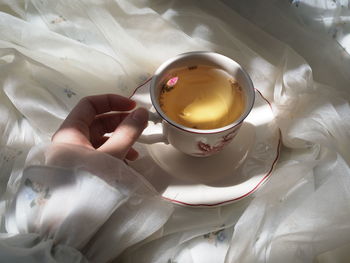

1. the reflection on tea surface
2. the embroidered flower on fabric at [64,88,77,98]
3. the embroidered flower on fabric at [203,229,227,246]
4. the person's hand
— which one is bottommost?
the embroidered flower on fabric at [203,229,227,246]

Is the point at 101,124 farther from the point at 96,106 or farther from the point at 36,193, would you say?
the point at 36,193

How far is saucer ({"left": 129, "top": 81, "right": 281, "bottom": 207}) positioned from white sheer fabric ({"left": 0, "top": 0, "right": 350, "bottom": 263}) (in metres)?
0.02

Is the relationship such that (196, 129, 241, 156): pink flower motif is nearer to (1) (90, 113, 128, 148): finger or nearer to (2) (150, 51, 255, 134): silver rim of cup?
(2) (150, 51, 255, 134): silver rim of cup

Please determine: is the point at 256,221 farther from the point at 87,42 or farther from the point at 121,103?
the point at 87,42

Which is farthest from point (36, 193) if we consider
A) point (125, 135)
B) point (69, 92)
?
point (69, 92)

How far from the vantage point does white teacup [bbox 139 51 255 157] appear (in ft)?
1.69

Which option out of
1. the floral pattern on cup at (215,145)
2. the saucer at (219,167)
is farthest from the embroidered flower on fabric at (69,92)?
the floral pattern on cup at (215,145)

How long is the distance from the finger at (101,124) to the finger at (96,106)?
1 centimetres

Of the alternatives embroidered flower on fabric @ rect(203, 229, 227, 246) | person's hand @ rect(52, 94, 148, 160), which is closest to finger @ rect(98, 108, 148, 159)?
person's hand @ rect(52, 94, 148, 160)

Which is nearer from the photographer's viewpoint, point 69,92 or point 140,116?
point 140,116

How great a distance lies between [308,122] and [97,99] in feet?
0.96

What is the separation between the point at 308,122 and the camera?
0.58m

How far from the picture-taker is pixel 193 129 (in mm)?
515

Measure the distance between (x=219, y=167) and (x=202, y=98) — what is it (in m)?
0.10
